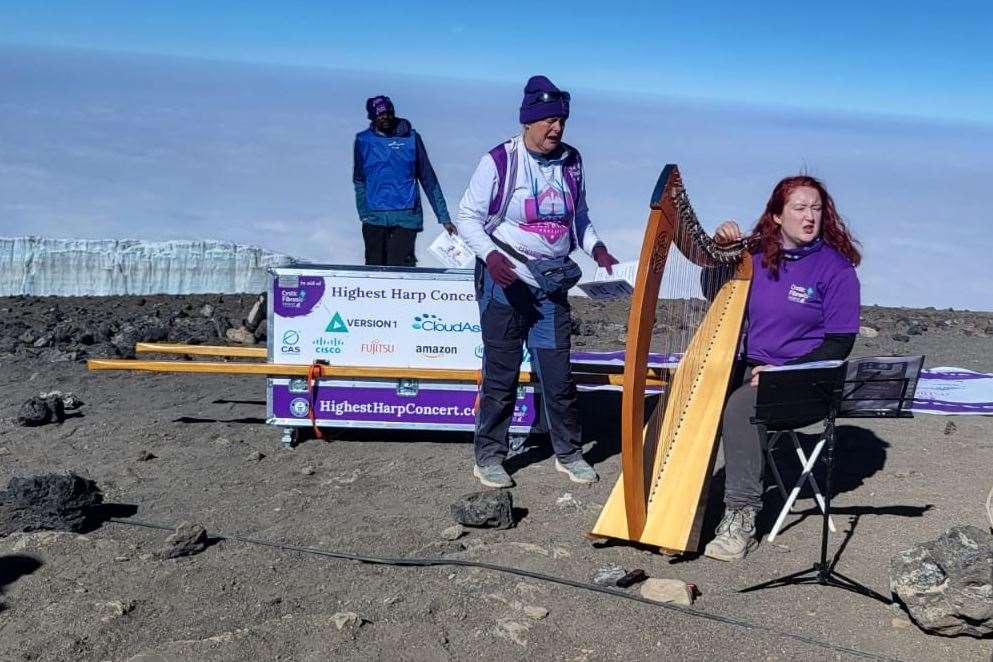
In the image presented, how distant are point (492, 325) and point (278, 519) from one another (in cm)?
130

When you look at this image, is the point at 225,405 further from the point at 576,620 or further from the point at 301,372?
the point at 576,620

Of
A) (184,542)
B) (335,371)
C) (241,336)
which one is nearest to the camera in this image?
(184,542)

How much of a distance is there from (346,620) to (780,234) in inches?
99.6

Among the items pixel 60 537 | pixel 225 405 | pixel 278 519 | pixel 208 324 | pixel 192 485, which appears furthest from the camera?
pixel 208 324

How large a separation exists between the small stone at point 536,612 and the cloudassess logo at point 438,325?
7.72ft

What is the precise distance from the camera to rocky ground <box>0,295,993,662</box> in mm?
4074

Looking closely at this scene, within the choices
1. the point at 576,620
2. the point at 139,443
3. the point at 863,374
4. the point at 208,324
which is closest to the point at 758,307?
the point at 863,374

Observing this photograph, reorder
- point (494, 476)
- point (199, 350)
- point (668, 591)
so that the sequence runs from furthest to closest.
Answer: point (199, 350), point (494, 476), point (668, 591)

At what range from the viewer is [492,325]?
5633 millimetres

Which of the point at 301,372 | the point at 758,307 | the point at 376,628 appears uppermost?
the point at 758,307

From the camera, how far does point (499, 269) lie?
17.0ft

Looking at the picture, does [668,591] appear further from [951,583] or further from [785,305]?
[785,305]

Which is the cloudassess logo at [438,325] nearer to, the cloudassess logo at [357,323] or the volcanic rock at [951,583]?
the cloudassess logo at [357,323]

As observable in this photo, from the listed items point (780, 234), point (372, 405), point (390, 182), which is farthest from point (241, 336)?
point (780, 234)
